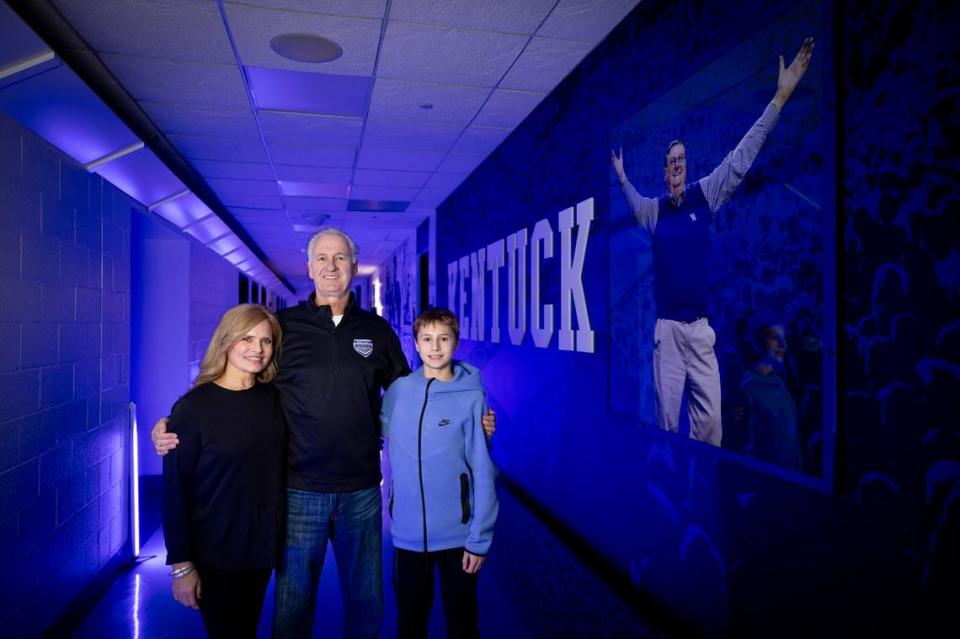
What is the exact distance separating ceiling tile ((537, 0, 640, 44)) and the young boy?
5.18ft

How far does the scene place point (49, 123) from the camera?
2.64 meters

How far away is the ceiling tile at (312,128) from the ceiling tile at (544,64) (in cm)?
127

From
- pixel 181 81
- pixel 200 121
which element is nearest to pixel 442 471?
pixel 181 81

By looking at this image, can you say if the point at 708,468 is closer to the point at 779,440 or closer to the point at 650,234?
the point at 779,440

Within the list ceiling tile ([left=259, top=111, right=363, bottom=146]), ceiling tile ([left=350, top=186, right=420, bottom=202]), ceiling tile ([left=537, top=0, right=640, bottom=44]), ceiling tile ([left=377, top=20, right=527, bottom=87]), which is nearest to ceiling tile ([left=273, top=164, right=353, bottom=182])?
ceiling tile ([left=350, top=186, right=420, bottom=202])

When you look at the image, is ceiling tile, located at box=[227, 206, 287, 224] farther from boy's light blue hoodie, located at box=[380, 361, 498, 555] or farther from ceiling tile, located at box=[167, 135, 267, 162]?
boy's light blue hoodie, located at box=[380, 361, 498, 555]

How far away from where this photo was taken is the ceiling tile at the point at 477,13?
2378 millimetres

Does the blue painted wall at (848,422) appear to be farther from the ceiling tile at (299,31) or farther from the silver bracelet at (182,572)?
the silver bracelet at (182,572)

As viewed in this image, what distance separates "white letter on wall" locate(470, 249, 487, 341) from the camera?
4.84 m

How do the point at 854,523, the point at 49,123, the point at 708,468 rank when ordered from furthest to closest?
the point at 49,123 → the point at 708,468 → the point at 854,523

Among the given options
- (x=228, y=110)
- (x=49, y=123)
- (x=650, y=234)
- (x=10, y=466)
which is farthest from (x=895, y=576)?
(x=228, y=110)

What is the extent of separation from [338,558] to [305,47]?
246cm

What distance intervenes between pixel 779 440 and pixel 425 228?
6.83m

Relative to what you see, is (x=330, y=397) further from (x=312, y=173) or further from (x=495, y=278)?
(x=312, y=173)
